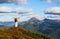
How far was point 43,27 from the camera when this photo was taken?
2003 centimetres

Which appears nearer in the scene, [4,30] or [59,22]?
[4,30]

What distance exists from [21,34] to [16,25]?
4.43ft

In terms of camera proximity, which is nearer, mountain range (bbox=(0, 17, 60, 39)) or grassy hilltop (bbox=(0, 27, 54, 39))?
grassy hilltop (bbox=(0, 27, 54, 39))

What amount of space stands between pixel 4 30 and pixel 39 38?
2.71 m

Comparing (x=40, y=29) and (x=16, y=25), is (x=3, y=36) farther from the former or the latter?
(x=40, y=29)

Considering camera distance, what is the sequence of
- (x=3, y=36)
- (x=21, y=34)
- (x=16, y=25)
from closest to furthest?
(x=3, y=36) < (x=21, y=34) < (x=16, y=25)

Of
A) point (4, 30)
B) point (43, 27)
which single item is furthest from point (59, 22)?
point (4, 30)

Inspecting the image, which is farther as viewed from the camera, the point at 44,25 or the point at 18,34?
the point at 44,25

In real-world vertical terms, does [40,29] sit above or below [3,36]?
below

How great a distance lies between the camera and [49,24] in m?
20.3

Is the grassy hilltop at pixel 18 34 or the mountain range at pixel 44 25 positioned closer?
the grassy hilltop at pixel 18 34

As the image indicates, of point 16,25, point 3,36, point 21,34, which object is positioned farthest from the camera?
point 16,25

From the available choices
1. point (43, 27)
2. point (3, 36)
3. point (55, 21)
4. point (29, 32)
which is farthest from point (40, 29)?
point (3, 36)

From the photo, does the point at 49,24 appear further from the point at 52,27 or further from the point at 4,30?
the point at 4,30
